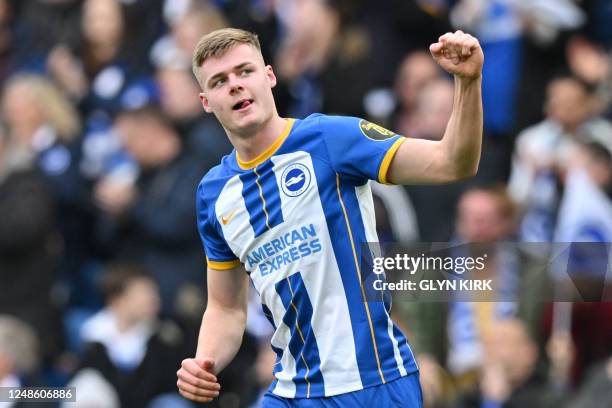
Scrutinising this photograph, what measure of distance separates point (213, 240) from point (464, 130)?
4.79ft

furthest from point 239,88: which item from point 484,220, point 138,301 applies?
point 138,301

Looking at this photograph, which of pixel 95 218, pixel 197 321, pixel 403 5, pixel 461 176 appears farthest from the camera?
pixel 95 218

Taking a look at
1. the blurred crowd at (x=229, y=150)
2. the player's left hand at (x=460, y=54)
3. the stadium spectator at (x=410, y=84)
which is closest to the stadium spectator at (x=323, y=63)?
the blurred crowd at (x=229, y=150)

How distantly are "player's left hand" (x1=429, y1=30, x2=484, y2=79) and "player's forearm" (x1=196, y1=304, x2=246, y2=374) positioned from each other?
5.76ft

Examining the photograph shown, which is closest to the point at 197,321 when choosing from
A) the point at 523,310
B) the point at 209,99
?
the point at 523,310

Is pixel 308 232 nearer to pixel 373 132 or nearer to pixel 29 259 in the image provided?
pixel 373 132

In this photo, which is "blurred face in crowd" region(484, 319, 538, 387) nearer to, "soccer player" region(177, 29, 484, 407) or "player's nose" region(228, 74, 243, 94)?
"soccer player" region(177, 29, 484, 407)

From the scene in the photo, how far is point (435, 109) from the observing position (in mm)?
9812

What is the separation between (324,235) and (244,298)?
2.59 feet

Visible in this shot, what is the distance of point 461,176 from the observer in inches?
208

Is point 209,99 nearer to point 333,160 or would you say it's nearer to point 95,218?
point 333,160

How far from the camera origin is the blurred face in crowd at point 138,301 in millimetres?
10344

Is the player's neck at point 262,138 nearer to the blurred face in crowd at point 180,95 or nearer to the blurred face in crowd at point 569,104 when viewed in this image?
the blurred face in crowd at point 569,104

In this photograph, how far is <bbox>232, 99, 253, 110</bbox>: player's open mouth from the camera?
576cm
